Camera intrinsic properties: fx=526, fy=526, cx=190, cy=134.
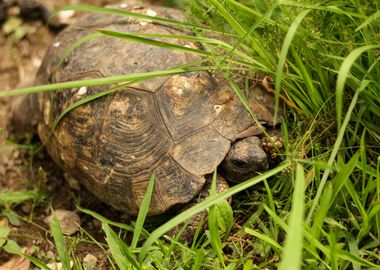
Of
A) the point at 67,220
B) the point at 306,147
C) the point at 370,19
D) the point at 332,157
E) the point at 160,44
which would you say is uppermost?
the point at 370,19

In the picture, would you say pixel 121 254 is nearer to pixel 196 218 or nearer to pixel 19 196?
pixel 196 218

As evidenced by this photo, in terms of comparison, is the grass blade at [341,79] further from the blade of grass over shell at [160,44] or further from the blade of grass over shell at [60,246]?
the blade of grass over shell at [60,246]

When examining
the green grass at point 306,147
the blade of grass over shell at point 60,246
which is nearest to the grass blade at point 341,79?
the green grass at point 306,147

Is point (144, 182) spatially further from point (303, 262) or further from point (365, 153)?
point (365, 153)

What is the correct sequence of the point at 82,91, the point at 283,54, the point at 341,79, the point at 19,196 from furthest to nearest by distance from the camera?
the point at 19,196 → the point at 82,91 → the point at 283,54 → the point at 341,79

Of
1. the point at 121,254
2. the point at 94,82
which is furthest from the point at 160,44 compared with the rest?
the point at 121,254

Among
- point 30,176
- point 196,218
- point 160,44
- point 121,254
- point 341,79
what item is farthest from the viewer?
point 30,176

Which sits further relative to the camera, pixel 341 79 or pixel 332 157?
pixel 332 157

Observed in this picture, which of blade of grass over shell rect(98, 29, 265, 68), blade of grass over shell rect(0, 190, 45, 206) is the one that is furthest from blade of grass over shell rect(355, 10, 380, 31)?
blade of grass over shell rect(0, 190, 45, 206)
